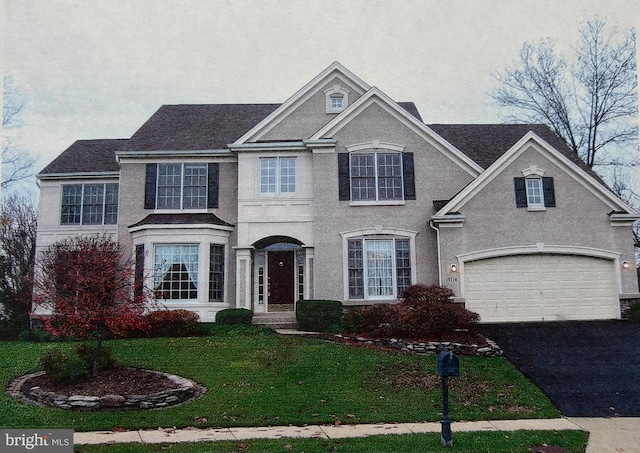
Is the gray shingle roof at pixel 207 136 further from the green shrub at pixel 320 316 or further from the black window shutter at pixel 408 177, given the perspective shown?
the green shrub at pixel 320 316

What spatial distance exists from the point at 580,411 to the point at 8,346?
12929mm

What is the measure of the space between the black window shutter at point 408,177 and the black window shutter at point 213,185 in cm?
627

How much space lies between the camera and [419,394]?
9.84 meters

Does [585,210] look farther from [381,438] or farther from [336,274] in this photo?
[381,438]

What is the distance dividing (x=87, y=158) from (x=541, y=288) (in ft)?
54.6

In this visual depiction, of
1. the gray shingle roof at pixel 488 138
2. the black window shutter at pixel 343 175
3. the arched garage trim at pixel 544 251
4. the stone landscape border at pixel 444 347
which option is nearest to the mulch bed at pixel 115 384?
the stone landscape border at pixel 444 347

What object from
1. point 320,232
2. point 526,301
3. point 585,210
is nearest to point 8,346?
point 320,232

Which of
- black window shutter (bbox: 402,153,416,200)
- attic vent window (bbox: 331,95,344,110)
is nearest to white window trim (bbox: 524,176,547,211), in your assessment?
black window shutter (bbox: 402,153,416,200)

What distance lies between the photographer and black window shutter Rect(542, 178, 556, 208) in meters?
16.7

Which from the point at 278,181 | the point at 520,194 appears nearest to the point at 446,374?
the point at 520,194

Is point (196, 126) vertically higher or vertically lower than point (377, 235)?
higher

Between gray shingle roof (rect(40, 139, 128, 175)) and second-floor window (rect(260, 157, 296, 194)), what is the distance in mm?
5437

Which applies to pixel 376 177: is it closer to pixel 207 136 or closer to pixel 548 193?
pixel 548 193

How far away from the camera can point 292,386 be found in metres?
10.2
